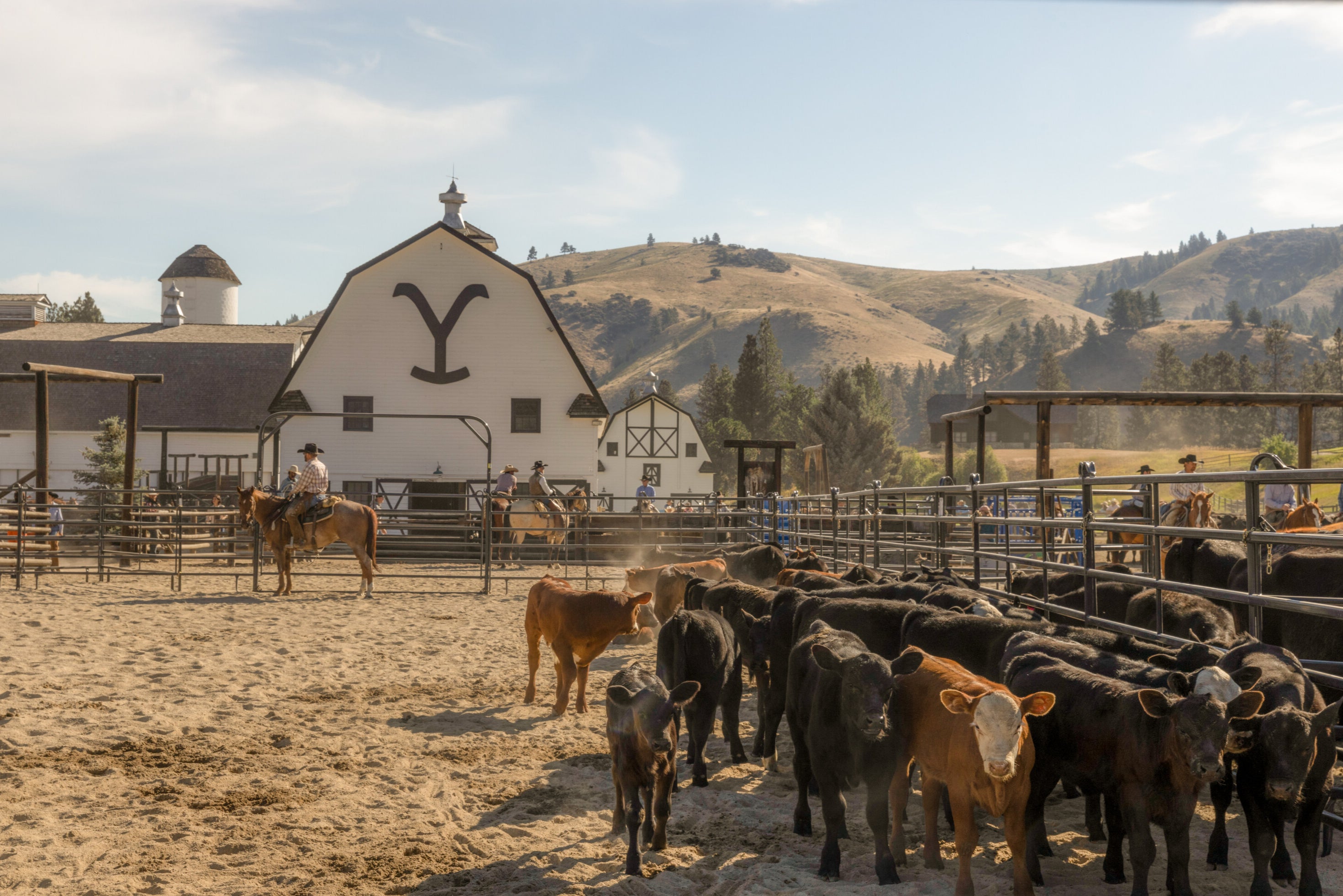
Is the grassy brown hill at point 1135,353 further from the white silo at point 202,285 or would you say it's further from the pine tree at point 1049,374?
the white silo at point 202,285

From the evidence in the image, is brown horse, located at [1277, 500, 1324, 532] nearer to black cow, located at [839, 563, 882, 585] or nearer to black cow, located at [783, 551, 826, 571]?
black cow, located at [839, 563, 882, 585]

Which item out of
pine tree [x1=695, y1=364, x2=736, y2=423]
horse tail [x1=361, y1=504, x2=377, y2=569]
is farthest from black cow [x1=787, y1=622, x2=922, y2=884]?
pine tree [x1=695, y1=364, x2=736, y2=423]

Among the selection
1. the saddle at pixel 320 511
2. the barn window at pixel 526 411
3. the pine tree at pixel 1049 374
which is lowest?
the saddle at pixel 320 511

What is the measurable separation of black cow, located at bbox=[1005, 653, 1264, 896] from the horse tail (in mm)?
12363

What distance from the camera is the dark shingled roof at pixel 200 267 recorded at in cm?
5516

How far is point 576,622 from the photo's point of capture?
24.3ft

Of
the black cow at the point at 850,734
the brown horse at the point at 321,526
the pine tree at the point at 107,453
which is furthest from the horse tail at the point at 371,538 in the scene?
the pine tree at the point at 107,453

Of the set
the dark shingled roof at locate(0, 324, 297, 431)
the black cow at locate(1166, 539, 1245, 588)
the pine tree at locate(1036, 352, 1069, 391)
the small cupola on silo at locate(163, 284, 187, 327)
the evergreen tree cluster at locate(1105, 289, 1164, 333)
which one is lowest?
the black cow at locate(1166, 539, 1245, 588)

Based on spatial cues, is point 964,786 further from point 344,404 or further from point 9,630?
point 344,404

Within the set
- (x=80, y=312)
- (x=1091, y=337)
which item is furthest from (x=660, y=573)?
(x=1091, y=337)

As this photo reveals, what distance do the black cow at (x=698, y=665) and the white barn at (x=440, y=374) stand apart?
2269cm

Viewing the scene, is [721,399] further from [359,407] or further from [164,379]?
[359,407]

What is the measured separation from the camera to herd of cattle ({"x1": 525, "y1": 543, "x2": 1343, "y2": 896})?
369 cm

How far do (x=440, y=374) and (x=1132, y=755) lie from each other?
2699 centimetres
